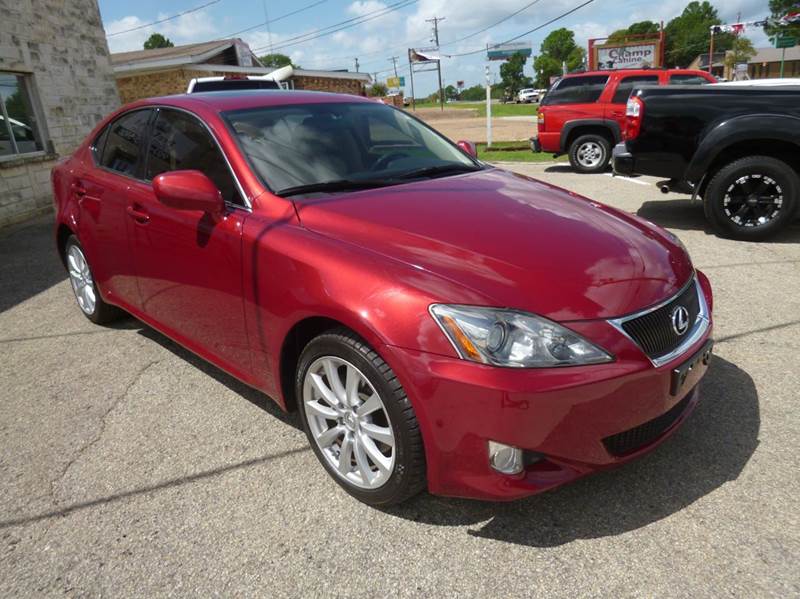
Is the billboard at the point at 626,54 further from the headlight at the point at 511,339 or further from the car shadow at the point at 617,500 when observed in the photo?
the headlight at the point at 511,339

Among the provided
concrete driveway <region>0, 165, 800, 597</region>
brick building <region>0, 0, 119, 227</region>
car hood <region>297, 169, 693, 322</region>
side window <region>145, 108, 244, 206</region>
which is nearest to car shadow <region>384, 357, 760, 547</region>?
concrete driveway <region>0, 165, 800, 597</region>

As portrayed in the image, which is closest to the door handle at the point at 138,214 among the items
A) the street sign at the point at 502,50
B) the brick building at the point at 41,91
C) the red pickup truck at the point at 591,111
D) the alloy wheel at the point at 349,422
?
the alloy wheel at the point at 349,422

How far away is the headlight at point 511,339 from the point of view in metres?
2.03

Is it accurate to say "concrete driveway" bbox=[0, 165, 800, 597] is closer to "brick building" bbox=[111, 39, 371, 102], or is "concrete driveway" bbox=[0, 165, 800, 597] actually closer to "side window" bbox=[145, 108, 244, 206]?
"side window" bbox=[145, 108, 244, 206]

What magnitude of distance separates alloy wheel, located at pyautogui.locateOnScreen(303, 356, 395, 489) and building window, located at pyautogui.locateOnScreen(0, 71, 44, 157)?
9.92 metres

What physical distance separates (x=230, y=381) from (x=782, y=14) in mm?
66538

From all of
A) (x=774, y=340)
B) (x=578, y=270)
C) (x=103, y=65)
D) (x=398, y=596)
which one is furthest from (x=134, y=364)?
(x=103, y=65)

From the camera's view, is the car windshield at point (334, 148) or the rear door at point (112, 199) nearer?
the car windshield at point (334, 148)

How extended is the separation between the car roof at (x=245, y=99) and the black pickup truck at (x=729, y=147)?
3946 mm

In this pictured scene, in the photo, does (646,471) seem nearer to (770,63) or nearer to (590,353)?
(590,353)

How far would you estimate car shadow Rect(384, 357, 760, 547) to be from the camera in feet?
7.62

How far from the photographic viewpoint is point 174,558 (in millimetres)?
2268

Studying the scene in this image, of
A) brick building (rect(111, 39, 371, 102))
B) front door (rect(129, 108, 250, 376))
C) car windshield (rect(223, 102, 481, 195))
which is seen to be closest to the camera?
front door (rect(129, 108, 250, 376))

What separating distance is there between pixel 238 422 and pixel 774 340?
3.29 m
